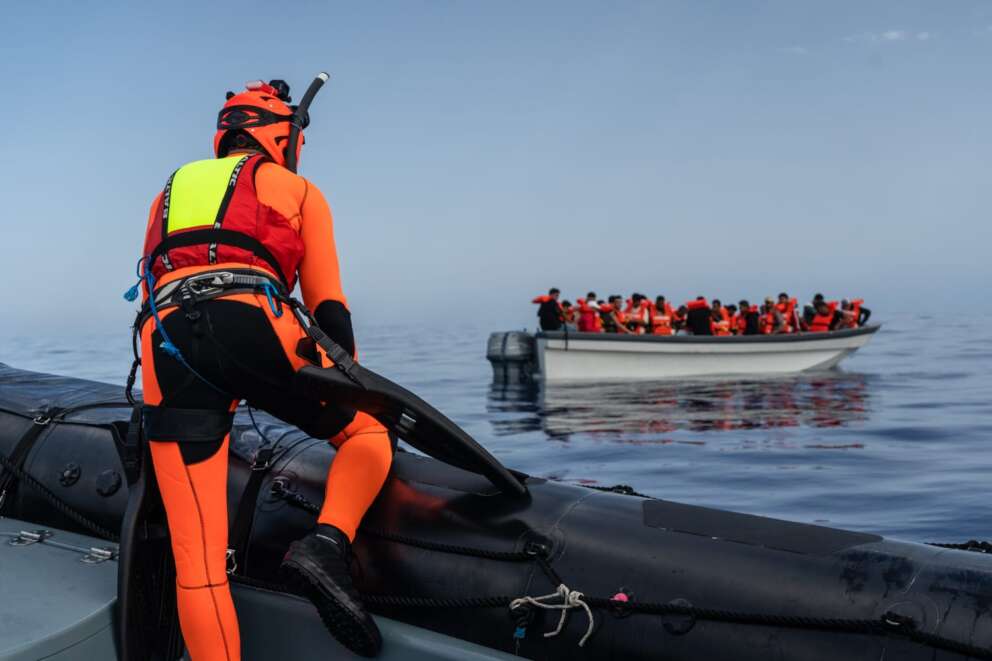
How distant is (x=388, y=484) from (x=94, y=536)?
1428mm

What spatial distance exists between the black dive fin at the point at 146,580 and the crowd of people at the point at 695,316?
20.8 metres

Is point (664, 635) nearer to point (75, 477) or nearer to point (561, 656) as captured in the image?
point (561, 656)

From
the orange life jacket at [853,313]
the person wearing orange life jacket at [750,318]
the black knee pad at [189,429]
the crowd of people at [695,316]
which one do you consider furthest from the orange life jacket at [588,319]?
the black knee pad at [189,429]

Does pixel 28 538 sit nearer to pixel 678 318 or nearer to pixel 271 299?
pixel 271 299

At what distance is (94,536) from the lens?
392 cm

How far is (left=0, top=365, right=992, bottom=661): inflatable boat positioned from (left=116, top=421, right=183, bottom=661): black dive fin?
0.01m

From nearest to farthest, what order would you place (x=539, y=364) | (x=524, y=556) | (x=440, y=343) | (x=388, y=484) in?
1. (x=524, y=556)
2. (x=388, y=484)
3. (x=539, y=364)
4. (x=440, y=343)

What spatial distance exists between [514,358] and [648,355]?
3569 mm

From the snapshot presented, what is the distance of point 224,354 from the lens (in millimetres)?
2762

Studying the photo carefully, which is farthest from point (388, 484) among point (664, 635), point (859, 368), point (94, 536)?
point (859, 368)

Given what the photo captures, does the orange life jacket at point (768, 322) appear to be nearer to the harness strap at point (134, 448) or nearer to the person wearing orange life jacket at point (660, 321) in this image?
the person wearing orange life jacket at point (660, 321)

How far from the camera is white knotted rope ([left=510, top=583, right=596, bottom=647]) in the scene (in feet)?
9.17

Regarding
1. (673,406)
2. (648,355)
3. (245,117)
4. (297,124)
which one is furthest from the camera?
(648,355)

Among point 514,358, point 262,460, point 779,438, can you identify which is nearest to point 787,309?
point 514,358
